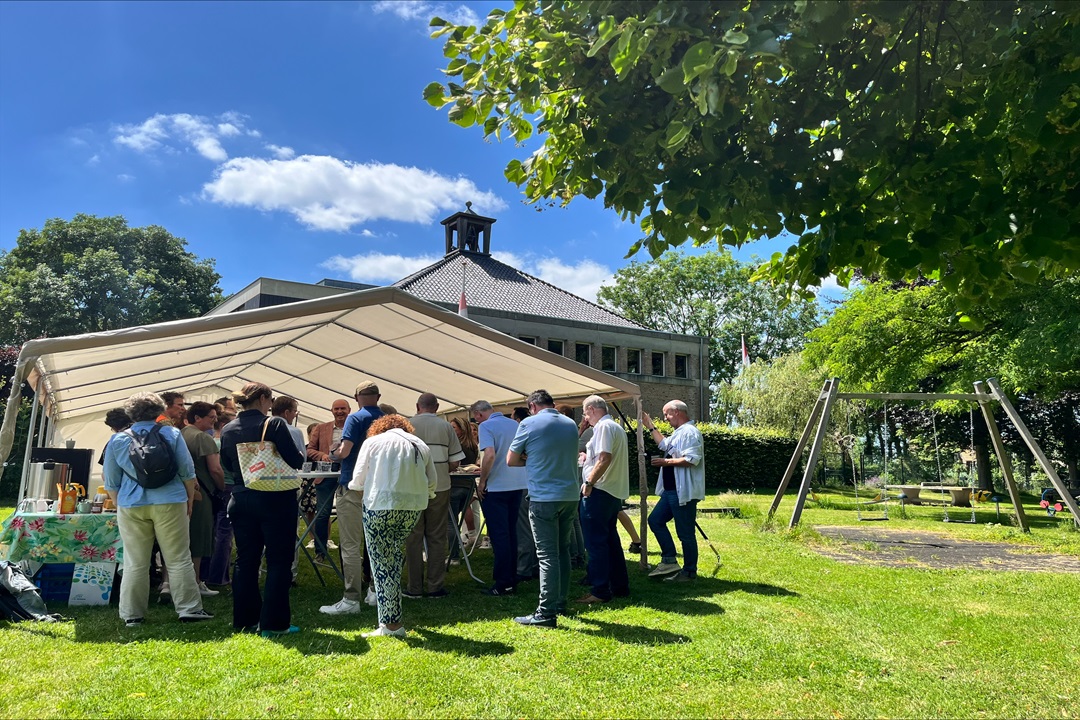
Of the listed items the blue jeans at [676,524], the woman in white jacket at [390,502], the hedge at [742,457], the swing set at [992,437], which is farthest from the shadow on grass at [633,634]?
the hedge at [742,457]

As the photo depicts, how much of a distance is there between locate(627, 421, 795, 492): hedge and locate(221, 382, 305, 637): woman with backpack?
79.5 feet

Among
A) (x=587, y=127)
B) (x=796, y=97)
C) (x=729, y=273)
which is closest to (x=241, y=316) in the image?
(x=587, y=127)

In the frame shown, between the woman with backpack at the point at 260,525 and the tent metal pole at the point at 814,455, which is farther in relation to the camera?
the tent metal pole at the point at 814,455

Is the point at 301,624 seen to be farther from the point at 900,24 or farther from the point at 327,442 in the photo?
the point at 900,24

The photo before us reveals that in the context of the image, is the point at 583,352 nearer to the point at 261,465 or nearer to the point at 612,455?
the point at 612,455

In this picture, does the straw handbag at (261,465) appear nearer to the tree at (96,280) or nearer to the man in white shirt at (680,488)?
the man in white shirt at (680,488)

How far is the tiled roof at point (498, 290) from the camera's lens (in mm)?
38031

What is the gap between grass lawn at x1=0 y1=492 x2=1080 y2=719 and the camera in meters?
4.38

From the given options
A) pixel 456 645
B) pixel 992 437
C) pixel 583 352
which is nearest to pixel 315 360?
pixel 456 645

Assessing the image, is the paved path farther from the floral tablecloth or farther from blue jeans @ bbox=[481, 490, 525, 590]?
the floral tablecloth

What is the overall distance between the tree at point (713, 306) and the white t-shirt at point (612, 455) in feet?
167

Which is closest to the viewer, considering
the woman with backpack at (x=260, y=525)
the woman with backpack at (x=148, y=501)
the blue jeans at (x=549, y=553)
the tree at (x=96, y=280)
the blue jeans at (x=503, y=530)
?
the woman with backpack at (x=260, y=525)

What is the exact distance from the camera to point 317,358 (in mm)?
11867

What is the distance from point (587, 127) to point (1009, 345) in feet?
53.0
